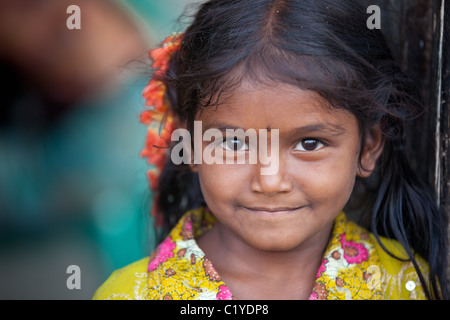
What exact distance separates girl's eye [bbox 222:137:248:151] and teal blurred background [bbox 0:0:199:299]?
0.98 metres

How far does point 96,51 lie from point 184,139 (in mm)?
954

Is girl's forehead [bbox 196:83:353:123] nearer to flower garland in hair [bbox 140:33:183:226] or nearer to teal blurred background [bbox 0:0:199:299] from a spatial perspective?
flower garland in hair [bbox 140:33:183:226]

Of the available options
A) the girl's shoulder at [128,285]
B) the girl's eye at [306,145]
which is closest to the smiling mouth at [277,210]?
the girl's eye at [306,145]

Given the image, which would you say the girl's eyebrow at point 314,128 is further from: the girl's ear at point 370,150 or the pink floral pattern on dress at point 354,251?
the pink floral pattern on dress at point 354,251

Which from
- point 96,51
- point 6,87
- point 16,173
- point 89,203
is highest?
point 96,51

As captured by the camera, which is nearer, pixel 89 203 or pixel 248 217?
pixel 248 217

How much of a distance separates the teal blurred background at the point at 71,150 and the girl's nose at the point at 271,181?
3.50 feet

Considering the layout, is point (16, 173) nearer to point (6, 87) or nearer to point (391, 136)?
point (6, 87)

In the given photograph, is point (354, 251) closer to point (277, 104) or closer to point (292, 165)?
point (292, 165)

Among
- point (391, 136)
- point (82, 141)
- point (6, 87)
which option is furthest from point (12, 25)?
point (391, 136)

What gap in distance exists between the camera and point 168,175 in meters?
1.79

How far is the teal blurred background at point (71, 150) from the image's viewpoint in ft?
7.32

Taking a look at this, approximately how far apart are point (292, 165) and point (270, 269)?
34 cm

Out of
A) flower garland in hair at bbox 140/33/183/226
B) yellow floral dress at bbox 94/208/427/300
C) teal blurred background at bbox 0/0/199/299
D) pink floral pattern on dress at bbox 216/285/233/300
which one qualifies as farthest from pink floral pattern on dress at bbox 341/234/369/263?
teal blurred background at bbox 0/0/199/299
